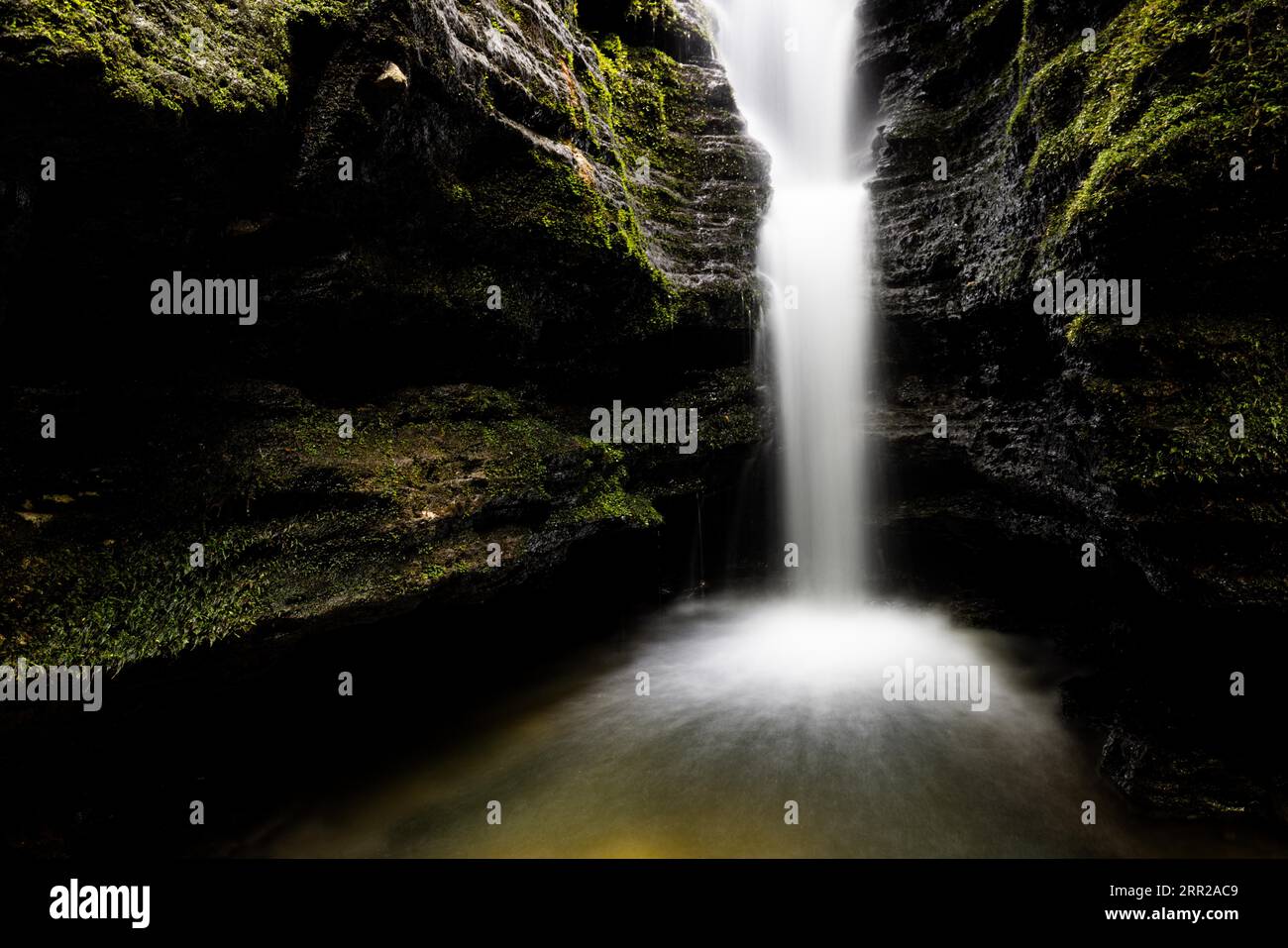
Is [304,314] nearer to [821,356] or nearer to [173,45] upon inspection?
[173,45]

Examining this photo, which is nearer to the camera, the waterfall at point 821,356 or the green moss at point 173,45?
the green moss at point 173,45

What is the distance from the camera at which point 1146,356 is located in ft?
15.4

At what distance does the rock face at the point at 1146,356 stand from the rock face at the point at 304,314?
170 inches

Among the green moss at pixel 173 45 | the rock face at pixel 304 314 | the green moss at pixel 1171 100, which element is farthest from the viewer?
the green moss at pixel 1171 100

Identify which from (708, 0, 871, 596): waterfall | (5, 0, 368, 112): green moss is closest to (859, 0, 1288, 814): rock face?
(708, 0, 871, 596): waterfall

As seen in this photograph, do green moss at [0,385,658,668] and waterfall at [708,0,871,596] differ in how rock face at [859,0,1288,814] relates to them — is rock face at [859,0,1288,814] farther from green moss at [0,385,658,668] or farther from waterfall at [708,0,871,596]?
green moss at [0,385,658,668]

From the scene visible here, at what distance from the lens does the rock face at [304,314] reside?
352 cm

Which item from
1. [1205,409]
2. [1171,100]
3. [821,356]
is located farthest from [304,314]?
[1171,100]

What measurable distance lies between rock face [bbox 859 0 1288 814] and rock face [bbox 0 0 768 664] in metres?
4.31

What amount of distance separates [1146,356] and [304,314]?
7297 mm

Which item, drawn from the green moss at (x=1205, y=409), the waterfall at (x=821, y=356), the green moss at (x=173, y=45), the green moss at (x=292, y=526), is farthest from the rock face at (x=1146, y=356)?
the green moss at (x=173, y=45)

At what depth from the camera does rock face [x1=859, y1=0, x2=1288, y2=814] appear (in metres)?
4.21

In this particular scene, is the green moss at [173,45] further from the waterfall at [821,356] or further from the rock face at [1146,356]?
the rock face at [1146,356]

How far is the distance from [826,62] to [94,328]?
507 inches
